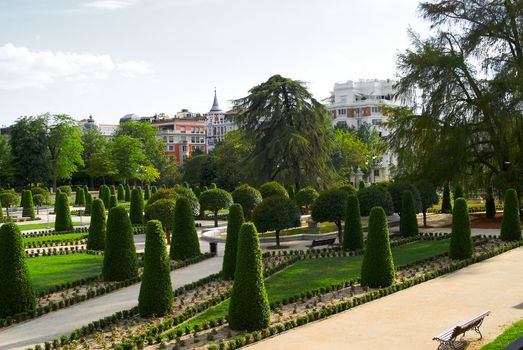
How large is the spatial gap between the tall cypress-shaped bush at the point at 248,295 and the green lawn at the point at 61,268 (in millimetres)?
7449

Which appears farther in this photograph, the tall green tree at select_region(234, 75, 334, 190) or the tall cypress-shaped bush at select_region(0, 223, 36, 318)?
the tall green tree at select_region(234, 75, 334, 190)

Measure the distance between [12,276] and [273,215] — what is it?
36.3ft

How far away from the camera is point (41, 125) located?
238 feet

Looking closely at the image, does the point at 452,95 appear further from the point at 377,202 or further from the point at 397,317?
the point at 397,317

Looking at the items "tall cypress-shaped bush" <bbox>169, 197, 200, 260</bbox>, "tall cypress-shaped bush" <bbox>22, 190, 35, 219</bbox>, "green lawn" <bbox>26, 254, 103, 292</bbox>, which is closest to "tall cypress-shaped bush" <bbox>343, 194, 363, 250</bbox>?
"tall cypress-shaped bush" <bbox>169, 197, 200, 260</bbox>

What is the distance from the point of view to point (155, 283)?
13586 millimetres

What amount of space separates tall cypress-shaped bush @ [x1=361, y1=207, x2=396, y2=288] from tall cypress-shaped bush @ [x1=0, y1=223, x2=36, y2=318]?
28.2ft

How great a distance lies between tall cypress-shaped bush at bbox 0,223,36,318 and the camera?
14.1m

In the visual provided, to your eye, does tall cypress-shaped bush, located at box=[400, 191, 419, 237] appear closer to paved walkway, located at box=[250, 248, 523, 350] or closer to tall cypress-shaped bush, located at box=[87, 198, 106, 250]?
paved walkway, located at box=[250, 248, 523, 350]

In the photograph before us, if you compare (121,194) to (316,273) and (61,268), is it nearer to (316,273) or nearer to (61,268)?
(61,268)

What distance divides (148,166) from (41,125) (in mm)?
14257

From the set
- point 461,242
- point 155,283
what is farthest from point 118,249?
point 461,242

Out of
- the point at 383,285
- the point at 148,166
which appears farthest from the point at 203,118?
the point at 383,285

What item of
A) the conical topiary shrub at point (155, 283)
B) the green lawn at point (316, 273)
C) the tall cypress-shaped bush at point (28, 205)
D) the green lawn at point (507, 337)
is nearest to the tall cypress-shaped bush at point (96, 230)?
the green lawn at point (316, 273)
